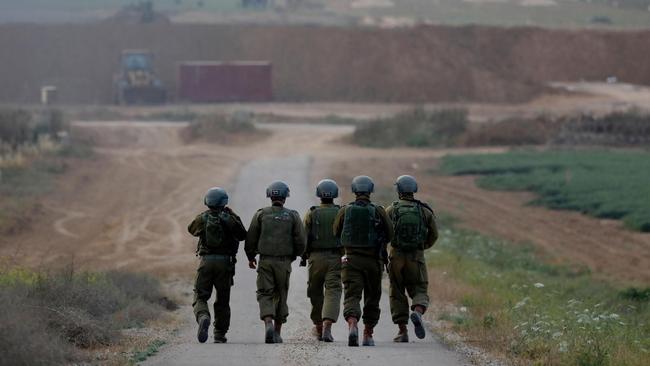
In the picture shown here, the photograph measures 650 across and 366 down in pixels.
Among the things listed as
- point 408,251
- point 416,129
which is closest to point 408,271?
point 408,251

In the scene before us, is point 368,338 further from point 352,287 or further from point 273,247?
point 273,247

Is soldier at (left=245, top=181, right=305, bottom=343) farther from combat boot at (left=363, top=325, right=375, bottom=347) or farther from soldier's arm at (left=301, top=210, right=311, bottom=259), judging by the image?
combat boot at (left=363, top=325, right=375, bottom=347)

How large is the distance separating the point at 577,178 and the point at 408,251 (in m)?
25.6

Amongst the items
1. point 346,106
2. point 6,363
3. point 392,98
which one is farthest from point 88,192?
point 392,98

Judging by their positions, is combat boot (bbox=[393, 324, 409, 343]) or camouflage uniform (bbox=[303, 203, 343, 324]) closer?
camouflage uniform (bbox=[303, 203, 343, 324])

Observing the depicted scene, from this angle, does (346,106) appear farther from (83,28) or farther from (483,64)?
(83,28)

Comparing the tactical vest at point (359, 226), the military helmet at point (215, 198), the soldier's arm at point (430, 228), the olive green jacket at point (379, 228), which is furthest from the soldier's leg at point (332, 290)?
the military helmet at point (215, 198)

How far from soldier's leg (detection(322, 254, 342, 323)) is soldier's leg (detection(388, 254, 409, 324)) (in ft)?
2.13

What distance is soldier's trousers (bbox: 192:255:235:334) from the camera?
14352 millimetres

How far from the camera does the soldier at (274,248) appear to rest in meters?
14.5

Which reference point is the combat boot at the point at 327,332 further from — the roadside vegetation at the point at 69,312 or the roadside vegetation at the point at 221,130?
the roadside vegetation at the point at 221,130

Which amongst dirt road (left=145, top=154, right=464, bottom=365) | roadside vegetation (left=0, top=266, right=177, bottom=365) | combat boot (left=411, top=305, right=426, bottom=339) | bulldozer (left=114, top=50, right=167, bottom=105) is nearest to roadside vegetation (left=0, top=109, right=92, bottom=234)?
dirt road (left=145, top=154, right=464, bottom=365)

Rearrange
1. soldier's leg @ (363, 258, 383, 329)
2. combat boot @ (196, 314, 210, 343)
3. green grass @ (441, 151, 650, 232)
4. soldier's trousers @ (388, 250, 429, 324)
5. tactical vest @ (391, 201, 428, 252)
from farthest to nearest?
green grass @ (441, 151, 650, 232) < soldier's trousers @ (388, 250, 429, 324) < tactical vest @ (391, 201, 428, 252) < soldier's leg @ (363, 258, 383, 329) < combat boot @ (196, 314, 210, 343)

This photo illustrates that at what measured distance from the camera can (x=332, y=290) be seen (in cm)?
1466
